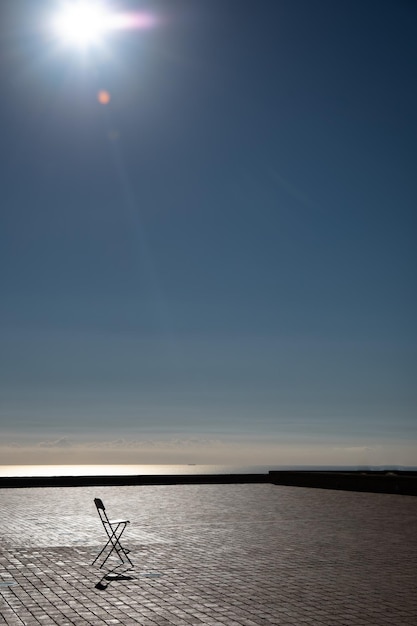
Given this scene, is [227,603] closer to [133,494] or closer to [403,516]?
[403,516]

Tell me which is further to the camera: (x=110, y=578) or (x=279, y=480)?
(x=279, y=480)

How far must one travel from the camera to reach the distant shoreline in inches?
1106

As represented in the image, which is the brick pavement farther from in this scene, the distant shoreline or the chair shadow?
the distant shoreline

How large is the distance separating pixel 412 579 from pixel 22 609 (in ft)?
16.3

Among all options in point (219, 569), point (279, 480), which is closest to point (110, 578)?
point (219, 569)

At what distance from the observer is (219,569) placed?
33.6 feet

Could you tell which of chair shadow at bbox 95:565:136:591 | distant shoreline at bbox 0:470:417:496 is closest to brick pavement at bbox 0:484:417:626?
chair shadow at bbox 95:565:136:591

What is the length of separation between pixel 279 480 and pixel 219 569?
25906 mm

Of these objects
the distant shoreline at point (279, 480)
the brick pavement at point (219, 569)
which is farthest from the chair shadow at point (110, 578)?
the distant shoreline at point (279, 480)

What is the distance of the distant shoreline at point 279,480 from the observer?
28.1 meters

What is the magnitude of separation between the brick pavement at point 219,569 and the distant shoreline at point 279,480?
829cm

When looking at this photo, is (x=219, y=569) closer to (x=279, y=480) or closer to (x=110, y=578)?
(x=110, y=578)

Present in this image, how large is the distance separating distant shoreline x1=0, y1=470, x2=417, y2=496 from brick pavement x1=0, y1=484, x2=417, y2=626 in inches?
326

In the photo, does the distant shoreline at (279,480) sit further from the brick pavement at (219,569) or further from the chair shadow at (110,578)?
the chair shadow at (110,578)
